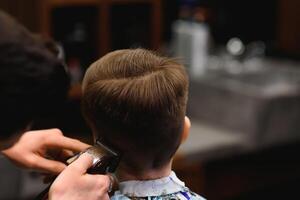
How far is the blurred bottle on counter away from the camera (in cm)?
366

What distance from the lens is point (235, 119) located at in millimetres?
3293

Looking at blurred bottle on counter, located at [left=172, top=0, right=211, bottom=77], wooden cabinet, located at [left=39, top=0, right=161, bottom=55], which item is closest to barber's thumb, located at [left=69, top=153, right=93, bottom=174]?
wooden cabinet, located at [left=39, top=0, right=161, bottom=55]

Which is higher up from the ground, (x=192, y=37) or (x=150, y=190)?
(x=150, y=190)

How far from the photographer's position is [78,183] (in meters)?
1.04

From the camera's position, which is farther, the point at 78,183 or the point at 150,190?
the point at 150,190

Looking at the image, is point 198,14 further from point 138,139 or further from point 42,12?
point 138,139

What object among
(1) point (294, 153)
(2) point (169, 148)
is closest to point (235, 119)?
(1) point (294, 153)

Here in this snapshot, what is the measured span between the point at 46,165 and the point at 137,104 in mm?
244

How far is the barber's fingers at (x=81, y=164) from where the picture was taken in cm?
104

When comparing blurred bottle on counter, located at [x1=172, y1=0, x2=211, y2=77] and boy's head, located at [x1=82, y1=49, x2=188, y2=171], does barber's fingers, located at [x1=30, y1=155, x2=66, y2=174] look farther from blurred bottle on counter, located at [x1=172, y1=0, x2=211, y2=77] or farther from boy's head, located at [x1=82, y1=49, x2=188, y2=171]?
blurred bottle on counter, located at [x1=172, y1=0, x2=211, y2=77]

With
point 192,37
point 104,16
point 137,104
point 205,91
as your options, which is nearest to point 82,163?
point 137,104

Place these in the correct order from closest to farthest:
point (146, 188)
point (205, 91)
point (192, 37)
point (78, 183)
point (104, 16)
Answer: point (78, 183), point (146, 188), point (104, 16), point (205, 91), point (192, 37)

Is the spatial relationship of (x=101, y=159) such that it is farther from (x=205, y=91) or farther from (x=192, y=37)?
(x=192, y=37)

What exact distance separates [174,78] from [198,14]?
2777 millimetres
